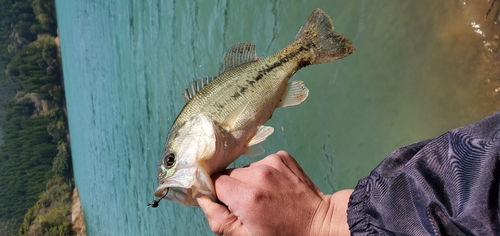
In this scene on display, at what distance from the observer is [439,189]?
4.68ft

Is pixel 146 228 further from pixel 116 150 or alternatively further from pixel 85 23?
pixel 85 23

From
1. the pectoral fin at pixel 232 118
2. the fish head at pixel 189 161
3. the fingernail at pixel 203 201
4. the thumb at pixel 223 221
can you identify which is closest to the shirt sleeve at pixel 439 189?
the thumb at pixel 223 221

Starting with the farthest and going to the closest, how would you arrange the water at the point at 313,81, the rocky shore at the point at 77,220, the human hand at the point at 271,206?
1. the rocky shore at the point at 77,220
2. the water at the point at 313,81
3. the human hand at the point at 271,206

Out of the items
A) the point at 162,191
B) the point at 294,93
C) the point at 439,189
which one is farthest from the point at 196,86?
the point at 439,189

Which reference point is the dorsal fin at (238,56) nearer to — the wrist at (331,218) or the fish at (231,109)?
the fish at (231,109)

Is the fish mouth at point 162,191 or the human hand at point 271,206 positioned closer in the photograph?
the human hand at point 271,206

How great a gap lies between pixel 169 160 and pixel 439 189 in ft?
5.27

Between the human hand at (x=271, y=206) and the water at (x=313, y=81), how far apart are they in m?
2.01

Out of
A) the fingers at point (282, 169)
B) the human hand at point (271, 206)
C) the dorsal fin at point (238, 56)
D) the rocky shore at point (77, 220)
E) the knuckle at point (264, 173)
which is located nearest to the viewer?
the human hand at point (271, 206)

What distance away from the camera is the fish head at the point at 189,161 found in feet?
6.91

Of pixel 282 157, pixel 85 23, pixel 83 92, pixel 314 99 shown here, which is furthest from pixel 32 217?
pixel 282 157

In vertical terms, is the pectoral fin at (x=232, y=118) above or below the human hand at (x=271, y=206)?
above

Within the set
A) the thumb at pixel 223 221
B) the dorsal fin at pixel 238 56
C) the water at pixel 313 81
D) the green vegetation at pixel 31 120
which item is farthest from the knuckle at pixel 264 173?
the green vegetation at pixel 31 120

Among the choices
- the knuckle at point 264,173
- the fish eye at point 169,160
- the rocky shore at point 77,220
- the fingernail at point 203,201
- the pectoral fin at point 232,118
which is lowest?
the rocky shore at point 77,220
